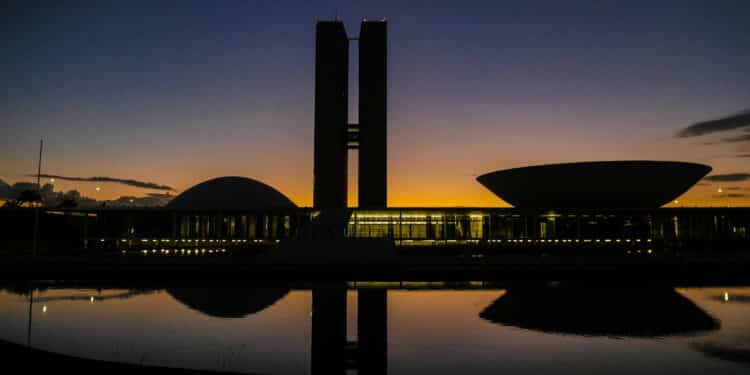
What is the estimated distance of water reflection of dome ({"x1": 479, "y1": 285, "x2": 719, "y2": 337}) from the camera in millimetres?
10344

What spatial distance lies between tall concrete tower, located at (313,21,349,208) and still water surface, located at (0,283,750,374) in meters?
38.9

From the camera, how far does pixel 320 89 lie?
55406 millimetres

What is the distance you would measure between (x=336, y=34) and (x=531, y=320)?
163ft

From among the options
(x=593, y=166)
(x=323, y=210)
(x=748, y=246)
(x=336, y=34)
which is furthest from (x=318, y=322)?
(x=336, y=34)

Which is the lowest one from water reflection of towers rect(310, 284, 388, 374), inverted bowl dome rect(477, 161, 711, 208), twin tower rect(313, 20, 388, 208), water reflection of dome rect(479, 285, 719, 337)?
water reflection of towers rect(310, 284, 388, 374)

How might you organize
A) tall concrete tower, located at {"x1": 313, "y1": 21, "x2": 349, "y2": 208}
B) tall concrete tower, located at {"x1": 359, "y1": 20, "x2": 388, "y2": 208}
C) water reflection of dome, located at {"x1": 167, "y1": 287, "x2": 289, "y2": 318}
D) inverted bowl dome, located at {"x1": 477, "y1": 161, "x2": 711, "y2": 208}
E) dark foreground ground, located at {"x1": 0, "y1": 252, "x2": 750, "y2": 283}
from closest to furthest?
1. water reflection of dome, located at {"x1": 167, "y1": 287, "x2": 289, "y2": 318}
2. dark foreground ground, located at {"x1": 0, "y1": 252, "x2": 750, "y2": 283}
3. inverted bowl dome, located at {"x1": 477, "y1": 161, "x2": 711, "y2": 208}
4. tall concrete tower, located at {"x1": 359, "y1": 20, "x2": 388, "y2": 208}
5. tall concrete tower, located at {"x1": 313, "y1": 21, "x2": 349, "y2": 208}

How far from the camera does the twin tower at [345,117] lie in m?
→ 54.2

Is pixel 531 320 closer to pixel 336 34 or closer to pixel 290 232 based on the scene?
pixel 290 232

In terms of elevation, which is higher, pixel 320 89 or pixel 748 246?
pixel 320 89

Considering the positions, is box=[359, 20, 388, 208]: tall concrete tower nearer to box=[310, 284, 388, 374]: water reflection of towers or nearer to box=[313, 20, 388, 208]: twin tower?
box=[313, 20, 388, 208]: twin tower

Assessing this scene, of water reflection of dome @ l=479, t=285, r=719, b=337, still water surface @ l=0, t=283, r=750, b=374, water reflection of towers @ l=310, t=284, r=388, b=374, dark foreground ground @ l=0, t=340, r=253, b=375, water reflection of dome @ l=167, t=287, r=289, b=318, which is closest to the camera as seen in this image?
dark foreground ground @ l=0, t=340, r=253, b=375

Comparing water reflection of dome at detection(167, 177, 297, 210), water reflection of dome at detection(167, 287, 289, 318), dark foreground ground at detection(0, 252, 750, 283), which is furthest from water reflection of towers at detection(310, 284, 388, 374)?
water reflection of dome at detection(167, 177, 297, 210)

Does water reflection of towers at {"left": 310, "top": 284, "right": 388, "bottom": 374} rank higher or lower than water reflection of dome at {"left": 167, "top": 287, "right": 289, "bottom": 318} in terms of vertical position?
lower

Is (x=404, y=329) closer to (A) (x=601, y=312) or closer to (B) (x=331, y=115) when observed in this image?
(A) (x=601, y=312)
